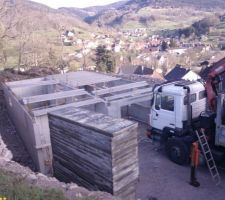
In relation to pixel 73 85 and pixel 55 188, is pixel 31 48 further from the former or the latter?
pixel 55 188

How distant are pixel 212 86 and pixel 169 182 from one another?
3.61 metres

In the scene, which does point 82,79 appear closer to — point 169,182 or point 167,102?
point 167,102

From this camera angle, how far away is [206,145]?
371 inches

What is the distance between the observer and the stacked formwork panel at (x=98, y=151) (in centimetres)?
663

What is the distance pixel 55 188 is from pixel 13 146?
8.09 metres

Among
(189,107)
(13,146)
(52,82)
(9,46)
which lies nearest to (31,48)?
(9,46)

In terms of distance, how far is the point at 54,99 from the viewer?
13.8 m

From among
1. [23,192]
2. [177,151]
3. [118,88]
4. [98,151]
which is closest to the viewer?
[23,192]

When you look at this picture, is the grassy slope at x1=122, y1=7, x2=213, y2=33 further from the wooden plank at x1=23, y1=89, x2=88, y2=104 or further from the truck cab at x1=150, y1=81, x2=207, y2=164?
the truck cab at x1=150, y1=81, x2=207, y2=164

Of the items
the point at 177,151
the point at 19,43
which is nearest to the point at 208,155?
the point at 177,151

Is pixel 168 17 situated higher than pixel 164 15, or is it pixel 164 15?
pixel 164 15

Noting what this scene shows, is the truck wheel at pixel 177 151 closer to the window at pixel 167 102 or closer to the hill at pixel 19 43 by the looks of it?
the window at pixel 167 102

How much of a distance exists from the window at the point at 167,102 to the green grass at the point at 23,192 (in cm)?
603

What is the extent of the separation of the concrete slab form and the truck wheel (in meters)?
3.19
